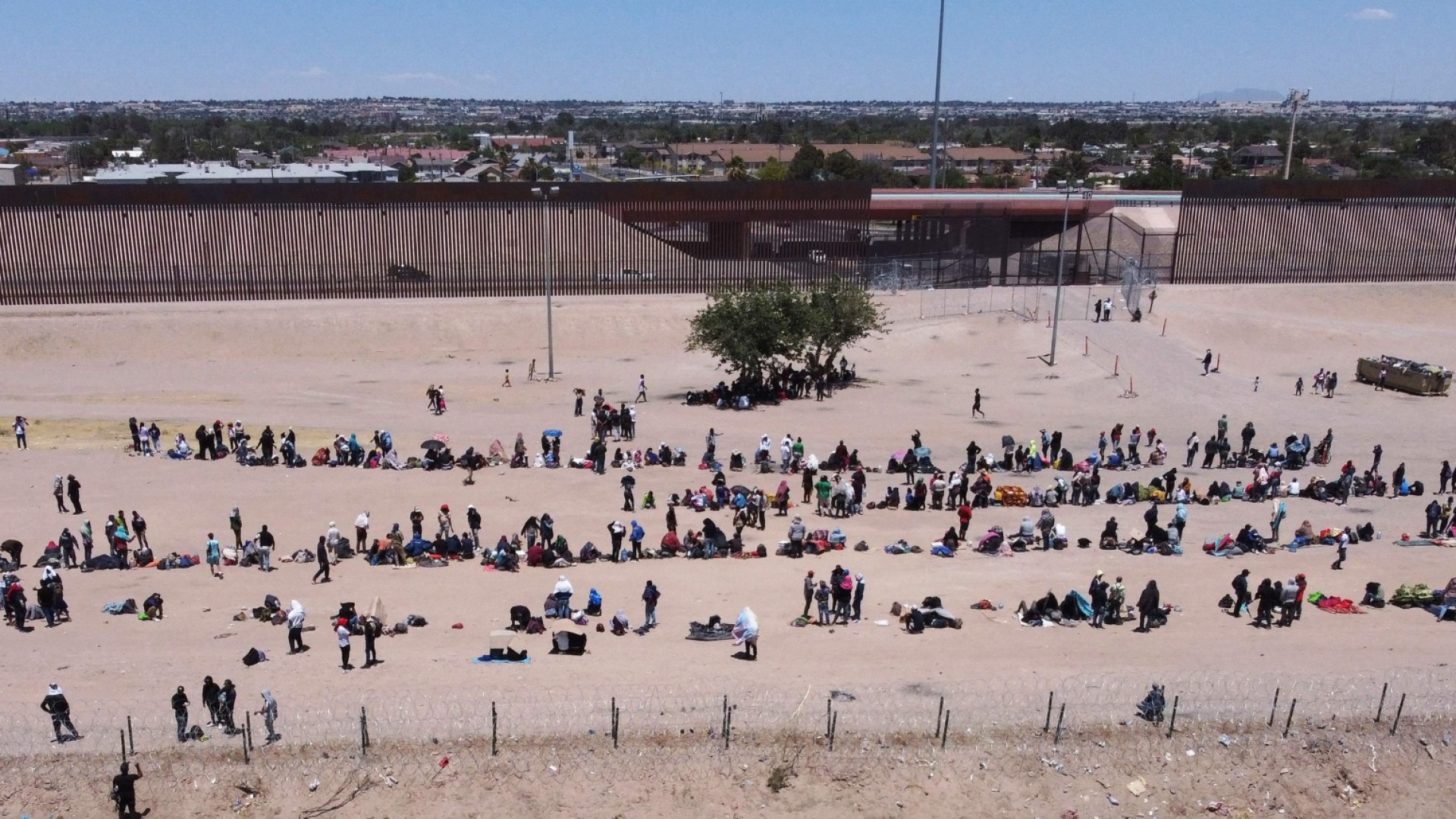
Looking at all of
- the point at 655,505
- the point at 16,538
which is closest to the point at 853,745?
the point at 655,505

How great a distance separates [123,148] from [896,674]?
166 metres

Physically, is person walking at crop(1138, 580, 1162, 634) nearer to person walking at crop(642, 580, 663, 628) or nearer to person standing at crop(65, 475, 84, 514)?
person walking at crop(642, 580, 663, 628)

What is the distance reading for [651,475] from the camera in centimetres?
2833

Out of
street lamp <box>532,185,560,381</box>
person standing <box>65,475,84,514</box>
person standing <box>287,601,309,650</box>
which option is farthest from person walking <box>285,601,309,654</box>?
street lamp <box>532,185,560,381</box>

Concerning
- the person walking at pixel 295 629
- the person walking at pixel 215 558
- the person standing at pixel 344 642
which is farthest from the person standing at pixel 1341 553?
the person walking at pixel 215 558

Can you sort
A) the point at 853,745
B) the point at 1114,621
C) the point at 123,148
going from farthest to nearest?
the point at 123,148, the point at 1114,621, the point at 853,745

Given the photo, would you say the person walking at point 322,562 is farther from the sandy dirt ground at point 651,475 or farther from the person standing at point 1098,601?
the person standing at point 1098,601

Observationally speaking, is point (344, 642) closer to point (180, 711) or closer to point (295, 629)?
point (295, 629)

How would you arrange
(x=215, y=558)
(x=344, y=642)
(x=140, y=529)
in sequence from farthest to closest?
1. (x=140, y=529)
2. (x=215, y=558)
3. (x=344, y=642)

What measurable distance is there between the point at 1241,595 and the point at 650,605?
9712mm

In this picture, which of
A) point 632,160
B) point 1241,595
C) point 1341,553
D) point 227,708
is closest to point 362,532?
point 227,708

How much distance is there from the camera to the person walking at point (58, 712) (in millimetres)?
14336

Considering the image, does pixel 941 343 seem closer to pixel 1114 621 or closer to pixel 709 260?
pixel 709 260

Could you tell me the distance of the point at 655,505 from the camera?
85.1ft
